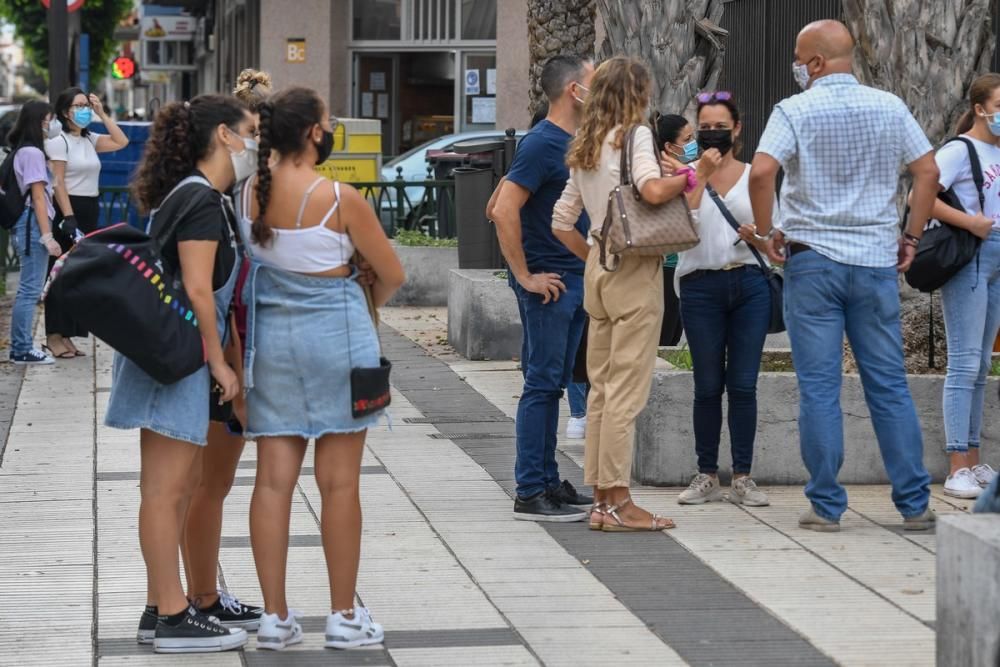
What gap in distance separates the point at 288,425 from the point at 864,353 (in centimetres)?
257

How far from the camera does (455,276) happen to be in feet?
40.3

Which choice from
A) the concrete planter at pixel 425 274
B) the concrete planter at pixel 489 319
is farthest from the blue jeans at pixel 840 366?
the concrete planter at pixel 425 274

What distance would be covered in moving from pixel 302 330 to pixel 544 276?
1974mm

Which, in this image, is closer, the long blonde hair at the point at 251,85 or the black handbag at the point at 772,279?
the black handbag at the point at 772,279

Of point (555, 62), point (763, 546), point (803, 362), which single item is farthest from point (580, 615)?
point (555, 62)

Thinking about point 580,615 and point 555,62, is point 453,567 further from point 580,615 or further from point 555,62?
point 555,62

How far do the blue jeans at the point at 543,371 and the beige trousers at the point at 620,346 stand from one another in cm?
16

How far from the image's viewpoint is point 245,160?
5137 mm

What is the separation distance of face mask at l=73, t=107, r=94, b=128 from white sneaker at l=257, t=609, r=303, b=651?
285 inches

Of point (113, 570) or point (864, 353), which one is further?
point (864, 353)

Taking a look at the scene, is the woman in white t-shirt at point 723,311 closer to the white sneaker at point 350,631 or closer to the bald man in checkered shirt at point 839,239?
the bald man in checkered shirt at point 839,239

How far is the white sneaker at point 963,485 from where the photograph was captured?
24.2 feet

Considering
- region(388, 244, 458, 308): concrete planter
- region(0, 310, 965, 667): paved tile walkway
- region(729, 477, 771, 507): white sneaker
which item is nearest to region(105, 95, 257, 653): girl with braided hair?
region(0, 310, 965, 667): paved tile walkway

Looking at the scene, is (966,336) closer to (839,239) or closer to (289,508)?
(839,239)
